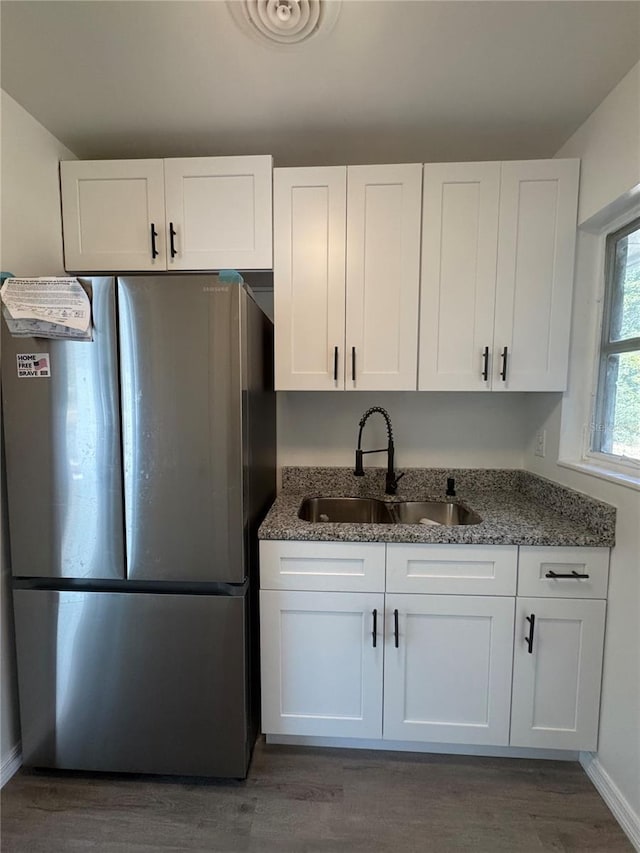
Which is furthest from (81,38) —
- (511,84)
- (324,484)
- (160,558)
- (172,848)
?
(172,848)

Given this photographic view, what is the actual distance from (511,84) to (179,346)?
146 cm

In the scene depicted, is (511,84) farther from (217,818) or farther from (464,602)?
(217,818)

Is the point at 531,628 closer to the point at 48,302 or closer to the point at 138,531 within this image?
the point at 138,531

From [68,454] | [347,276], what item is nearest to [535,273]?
[347,276]

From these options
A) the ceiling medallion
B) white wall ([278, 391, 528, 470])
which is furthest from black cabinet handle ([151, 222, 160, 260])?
white wall ([278, 391, 528, 470])

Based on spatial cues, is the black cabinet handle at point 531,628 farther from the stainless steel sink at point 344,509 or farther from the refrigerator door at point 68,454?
the refrigerator door at point 68,454

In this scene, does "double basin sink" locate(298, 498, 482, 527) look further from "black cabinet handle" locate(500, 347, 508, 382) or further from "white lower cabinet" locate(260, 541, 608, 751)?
"black cabinet handle" locate(500, 347, 508, 382)

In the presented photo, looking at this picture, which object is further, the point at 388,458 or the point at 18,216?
the point at 388,458

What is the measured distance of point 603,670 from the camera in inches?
54.2

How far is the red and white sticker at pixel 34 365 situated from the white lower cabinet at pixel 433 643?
974mm

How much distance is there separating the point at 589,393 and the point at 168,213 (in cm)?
192

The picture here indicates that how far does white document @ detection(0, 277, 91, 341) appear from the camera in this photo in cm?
123

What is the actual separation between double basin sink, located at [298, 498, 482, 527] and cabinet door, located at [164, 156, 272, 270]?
1.17 metres

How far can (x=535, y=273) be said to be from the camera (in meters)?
1.57
